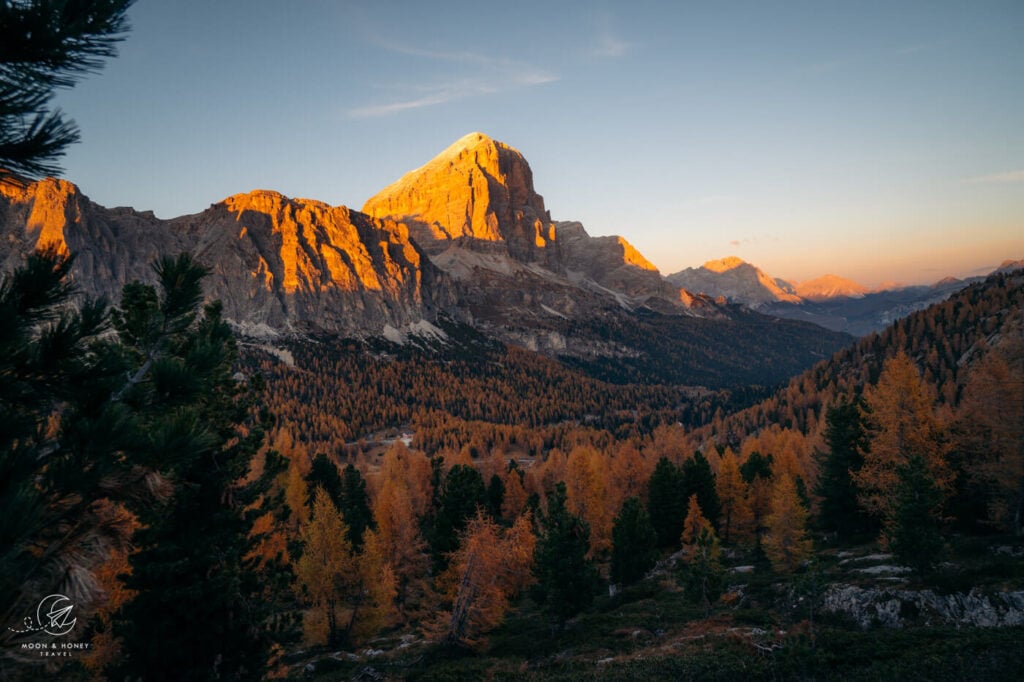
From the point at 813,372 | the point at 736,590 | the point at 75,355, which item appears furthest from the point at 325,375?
the point at 75,355

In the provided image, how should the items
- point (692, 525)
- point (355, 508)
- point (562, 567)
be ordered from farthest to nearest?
point (355, 508) → point (692, 525) → point (562, 567)

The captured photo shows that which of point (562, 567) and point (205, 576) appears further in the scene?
point (562, 567)

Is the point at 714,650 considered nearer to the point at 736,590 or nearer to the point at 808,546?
the point at 736,590

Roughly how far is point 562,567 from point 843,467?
21.4 metres

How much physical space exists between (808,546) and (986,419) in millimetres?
12533

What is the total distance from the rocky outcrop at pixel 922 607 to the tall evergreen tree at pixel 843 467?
46.2ft

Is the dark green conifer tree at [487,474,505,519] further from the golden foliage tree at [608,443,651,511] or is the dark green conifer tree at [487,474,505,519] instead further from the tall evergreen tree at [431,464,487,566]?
the tall evergreen tree at [431,464,487,566]

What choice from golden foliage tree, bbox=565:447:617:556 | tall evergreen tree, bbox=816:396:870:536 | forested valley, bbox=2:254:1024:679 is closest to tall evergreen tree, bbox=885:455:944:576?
forested valley, bbox=2:254:1024:679

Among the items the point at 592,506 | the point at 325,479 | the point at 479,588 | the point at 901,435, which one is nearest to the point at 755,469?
the point at 592,506

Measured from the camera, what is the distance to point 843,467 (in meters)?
34.7

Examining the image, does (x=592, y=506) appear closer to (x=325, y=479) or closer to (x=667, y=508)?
(x=667, y=508)

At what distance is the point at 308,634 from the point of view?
102 feet

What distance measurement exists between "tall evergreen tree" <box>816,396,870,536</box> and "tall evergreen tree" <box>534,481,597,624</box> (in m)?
18.9

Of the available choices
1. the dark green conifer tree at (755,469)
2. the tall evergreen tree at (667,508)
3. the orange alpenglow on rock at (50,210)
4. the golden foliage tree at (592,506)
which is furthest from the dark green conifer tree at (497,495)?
the orange alpenglow on rock at (50,210)
